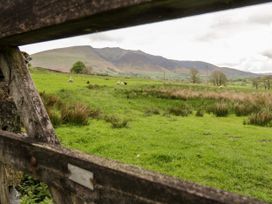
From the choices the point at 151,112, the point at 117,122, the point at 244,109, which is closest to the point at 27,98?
the point at 117,122

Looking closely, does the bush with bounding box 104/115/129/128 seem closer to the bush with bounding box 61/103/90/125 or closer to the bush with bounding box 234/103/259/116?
the bush with bounding box 61/103/90/125

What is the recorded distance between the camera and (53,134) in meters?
1.96

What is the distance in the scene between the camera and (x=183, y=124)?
41.3ft

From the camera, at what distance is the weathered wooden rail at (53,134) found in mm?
1204

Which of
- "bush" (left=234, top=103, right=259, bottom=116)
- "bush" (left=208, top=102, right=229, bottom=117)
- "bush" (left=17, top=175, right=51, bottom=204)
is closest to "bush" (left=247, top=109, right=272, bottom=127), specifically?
"bush" (left=208, top=102, right=229, bottom=117)

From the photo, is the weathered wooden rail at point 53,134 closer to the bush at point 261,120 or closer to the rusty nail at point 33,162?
the rusty nail at point 33,162

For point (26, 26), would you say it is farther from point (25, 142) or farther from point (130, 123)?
point (130, 123)

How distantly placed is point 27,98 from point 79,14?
2.47 feet

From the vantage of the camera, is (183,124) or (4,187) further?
(183,124)

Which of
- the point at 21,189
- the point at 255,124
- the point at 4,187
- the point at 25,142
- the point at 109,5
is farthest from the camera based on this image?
the point at 255,124

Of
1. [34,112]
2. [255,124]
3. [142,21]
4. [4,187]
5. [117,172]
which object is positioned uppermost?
[142,21]

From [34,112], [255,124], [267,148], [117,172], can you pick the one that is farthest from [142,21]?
[255,124]

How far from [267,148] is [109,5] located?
29.4 ft

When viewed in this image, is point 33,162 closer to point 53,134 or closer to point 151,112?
point 53,134
